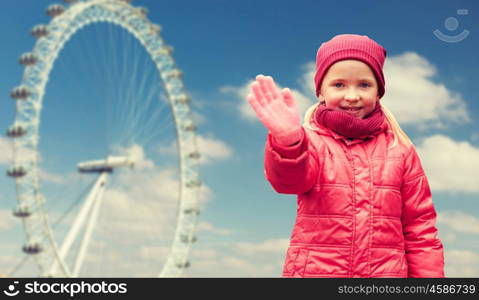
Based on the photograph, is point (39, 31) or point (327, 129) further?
point (39, 31)

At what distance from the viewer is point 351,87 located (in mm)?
1759

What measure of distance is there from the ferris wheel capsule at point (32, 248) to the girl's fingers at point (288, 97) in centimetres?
1084

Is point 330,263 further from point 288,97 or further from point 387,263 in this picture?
point 288,97

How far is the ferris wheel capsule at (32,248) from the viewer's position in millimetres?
11633

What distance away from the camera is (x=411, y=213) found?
1819 millimetres

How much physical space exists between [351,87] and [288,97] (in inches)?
9.0

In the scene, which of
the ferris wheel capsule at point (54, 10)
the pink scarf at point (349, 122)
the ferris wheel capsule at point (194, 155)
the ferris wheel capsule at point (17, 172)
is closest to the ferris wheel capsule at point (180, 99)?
the ferris wheel capsule at point (194, 155)

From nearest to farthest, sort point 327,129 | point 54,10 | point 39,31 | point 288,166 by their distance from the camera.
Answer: point 288,166, point 327,129, point 39,31, point 54,10

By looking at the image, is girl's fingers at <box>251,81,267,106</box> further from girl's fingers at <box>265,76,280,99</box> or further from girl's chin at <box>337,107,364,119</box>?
girl's chin at <box>337,107,364,119</box>

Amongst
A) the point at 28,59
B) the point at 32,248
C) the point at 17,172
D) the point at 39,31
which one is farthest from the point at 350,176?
the point at 39,31

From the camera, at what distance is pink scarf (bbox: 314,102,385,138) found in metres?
1.73

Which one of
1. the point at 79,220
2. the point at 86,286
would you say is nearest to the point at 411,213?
the point at 86,286


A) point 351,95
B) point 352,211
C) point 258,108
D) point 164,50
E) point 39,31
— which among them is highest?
point 164,50

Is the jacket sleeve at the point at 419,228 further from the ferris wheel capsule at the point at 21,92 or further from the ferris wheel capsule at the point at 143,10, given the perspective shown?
the ferris wheel capsule at the point at 143,10
